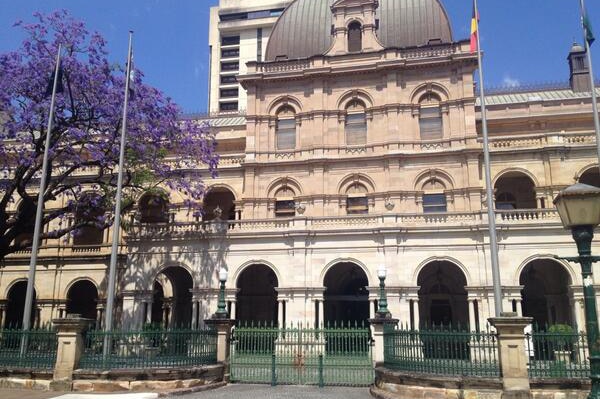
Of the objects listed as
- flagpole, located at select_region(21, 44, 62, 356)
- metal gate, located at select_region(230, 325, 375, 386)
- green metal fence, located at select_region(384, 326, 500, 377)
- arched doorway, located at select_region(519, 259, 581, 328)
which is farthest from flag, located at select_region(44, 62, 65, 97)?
arched doorway, located at select_region(519, 259, 581, 328)

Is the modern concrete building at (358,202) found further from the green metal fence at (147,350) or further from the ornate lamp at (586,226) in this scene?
the ornate lamp at (586,226)

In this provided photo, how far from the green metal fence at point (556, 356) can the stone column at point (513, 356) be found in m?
0.51

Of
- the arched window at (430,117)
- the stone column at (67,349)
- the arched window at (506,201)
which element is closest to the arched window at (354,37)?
the arched window at (430,117)

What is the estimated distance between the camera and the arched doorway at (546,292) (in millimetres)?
26859

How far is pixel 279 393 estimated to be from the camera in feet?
50.9

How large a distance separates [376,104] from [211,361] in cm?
1975

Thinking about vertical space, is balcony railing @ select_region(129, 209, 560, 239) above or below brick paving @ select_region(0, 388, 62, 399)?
above

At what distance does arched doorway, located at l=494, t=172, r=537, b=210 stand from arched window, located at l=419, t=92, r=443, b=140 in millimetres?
4875

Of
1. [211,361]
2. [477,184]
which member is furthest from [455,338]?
[477,184]

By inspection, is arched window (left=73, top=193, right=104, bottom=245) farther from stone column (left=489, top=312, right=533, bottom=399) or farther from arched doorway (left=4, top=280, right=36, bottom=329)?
stone column (left=489, top=312, right=533, bottom=399)

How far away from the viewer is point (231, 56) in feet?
287

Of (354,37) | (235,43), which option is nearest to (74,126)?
(354,37)

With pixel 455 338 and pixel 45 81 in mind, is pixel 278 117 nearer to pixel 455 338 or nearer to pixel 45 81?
pixel 45 81

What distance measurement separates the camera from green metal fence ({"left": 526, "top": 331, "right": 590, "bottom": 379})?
13016mm
